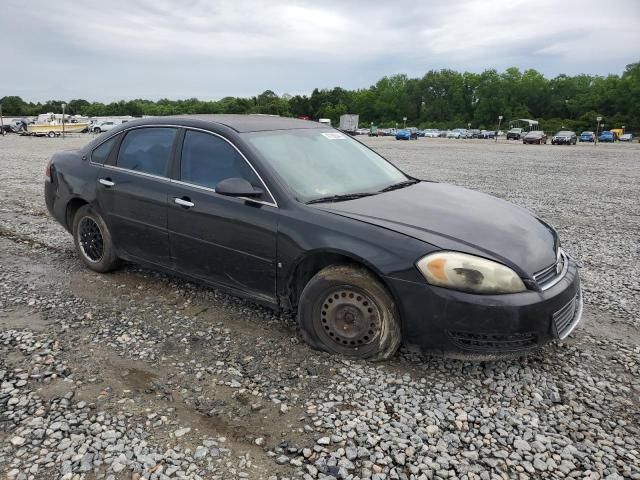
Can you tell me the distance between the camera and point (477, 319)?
2938mm

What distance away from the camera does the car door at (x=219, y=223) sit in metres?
3.60

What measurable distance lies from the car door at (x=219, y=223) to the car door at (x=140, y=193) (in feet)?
0.51

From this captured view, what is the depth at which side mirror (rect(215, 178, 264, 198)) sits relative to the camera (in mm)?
3555

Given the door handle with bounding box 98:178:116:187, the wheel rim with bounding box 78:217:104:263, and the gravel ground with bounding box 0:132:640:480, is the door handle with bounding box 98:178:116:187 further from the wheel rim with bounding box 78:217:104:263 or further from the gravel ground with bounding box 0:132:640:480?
the gravel ground with bounding box 0:132:640:480

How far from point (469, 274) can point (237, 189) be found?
1699mm

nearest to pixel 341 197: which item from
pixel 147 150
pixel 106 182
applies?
pixel 147 150

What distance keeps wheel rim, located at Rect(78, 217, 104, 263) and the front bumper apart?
10.4ft

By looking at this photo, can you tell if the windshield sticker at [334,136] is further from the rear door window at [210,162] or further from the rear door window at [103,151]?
the rear door window at [103,151]

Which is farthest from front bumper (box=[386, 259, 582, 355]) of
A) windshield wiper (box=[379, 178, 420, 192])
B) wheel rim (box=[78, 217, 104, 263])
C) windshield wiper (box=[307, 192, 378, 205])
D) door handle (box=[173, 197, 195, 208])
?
wheel rim (box=[78, 217, 104, 263])

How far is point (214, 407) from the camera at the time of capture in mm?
2850

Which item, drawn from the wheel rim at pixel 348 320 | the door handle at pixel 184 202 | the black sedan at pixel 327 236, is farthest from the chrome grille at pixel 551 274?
the door handle at pixel 184 202

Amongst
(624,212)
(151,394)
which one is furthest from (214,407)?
(624,212)

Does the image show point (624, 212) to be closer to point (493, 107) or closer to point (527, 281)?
point (527, 281)

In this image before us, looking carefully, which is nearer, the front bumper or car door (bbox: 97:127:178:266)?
the front bumper
